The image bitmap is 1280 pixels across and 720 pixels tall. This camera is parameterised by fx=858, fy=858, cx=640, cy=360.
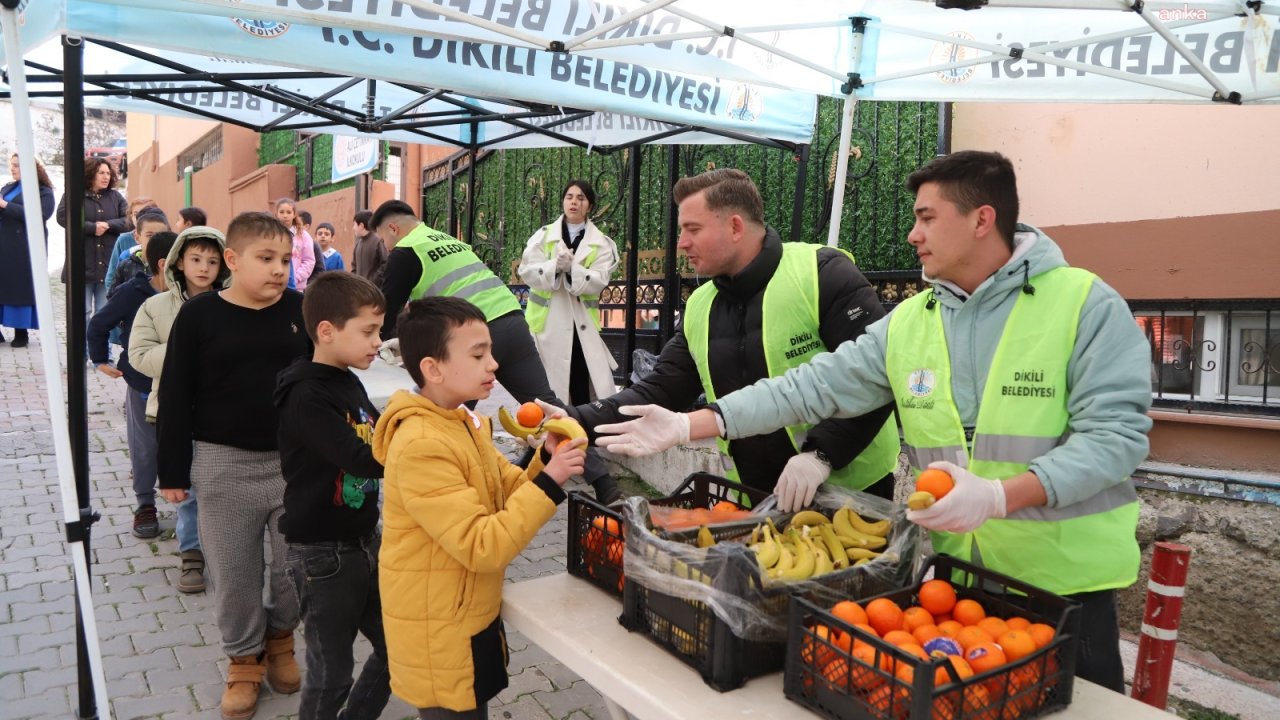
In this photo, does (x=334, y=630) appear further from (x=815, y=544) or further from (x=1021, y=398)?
(x=1021, y=398)

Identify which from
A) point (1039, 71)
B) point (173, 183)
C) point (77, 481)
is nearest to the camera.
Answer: point (77, 481)

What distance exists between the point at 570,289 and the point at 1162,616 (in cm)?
450

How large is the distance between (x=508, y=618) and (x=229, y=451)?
6.09ft

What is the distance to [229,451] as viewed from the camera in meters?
3.47

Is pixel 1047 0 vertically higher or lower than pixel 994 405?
higher

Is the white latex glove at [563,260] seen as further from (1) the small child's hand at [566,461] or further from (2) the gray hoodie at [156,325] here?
(1) the small child's hand at [566,461]

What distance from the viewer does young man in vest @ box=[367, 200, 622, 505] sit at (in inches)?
204

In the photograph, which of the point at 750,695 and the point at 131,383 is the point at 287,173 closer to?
the point at 131,383

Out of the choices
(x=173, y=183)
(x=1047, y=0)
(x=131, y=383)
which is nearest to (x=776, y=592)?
(x=1047, y=0)

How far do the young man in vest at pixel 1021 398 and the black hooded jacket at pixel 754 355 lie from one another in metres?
0.57

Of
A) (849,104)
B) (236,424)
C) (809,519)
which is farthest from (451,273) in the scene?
(809,519)

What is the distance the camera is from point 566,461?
7.06 ft

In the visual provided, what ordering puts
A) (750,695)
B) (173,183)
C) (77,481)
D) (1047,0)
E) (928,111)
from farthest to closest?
1. (173,183)
2. (928,111)
3. (77,481)
4. (1047,0)
5. (750,695)

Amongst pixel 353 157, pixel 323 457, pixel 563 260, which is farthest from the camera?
pixel 353 157
